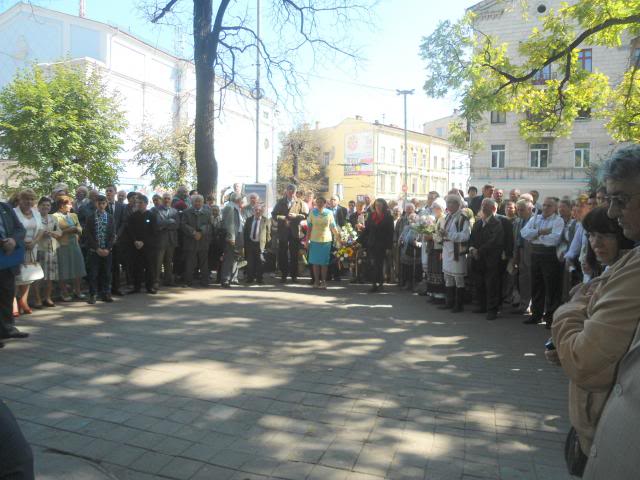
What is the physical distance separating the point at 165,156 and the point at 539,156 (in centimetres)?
2784

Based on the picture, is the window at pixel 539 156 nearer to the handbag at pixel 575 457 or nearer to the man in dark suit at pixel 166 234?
the man in dark suit at pixel 166 234

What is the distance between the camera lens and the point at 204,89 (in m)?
13.4

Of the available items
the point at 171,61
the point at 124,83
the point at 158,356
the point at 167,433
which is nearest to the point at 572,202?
the point at 158,356

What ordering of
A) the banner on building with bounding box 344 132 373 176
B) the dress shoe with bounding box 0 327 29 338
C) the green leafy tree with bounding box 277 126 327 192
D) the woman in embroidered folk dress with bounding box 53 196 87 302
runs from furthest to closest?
the banner on building with bounding box 344 132 373 176 → the green leafy tree with bounding box 277 126 327 192 → the woman in embroidered folk dress with bounding box 53 196 87 302 → the dress shoe with bounding box 0 327 29 338

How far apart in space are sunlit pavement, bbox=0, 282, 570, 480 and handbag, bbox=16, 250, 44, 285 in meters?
0.58

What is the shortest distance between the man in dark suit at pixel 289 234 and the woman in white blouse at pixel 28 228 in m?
5.82

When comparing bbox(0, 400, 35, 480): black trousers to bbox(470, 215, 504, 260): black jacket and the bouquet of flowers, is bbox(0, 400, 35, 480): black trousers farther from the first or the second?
the bouquet of flowers

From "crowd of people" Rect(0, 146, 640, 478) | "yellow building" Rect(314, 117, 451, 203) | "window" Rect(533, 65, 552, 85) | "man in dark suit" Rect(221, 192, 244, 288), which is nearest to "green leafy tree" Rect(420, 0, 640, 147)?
"window" Rect(533, 65, 552, 85)

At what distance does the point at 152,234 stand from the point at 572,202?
25.7 feet

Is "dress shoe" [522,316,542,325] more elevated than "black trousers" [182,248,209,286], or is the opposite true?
"black trousers" [182,248,209,286]

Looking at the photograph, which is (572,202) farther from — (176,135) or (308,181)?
(308,181)

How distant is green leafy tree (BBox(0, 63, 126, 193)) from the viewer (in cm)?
2130

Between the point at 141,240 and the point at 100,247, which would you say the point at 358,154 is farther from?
the point at 100,247

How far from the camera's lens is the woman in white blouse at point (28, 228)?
8312mm
